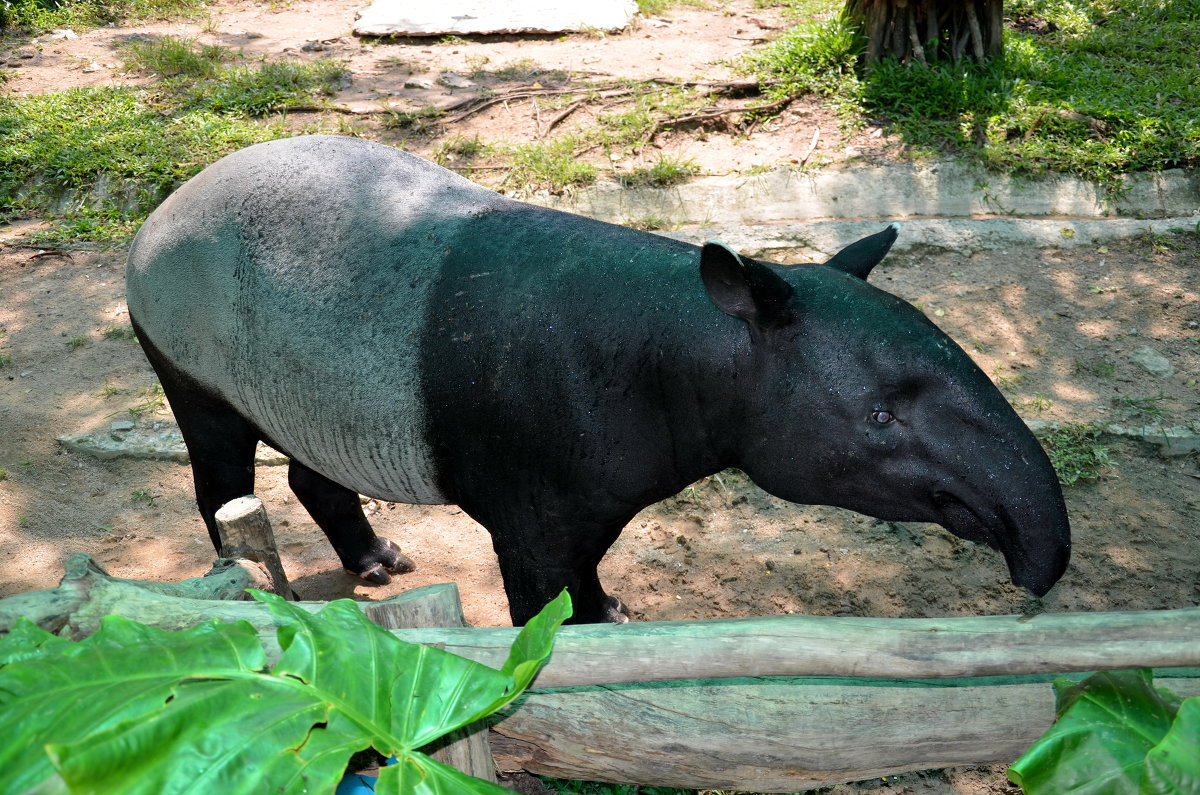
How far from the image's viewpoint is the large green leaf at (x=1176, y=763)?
66.7 inches

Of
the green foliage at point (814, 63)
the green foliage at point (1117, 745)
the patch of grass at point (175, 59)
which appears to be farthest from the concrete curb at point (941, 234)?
the patch of grass at point (175, 59)

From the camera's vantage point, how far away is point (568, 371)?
275 cm

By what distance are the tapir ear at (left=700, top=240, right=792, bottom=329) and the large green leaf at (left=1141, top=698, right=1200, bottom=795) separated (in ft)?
4.17

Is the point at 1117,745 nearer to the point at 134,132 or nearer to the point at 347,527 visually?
the point at 347,527

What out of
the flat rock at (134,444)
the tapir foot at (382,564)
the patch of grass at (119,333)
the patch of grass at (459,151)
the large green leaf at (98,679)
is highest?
the patch of grass at (459,151)

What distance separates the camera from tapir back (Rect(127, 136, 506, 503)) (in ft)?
9.76

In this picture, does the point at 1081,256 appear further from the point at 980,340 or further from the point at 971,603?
the point at 971,603

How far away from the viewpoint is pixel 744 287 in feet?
8.27

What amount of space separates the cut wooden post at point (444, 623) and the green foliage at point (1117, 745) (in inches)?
43.2

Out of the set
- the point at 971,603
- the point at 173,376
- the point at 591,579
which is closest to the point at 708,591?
the point at 591,579

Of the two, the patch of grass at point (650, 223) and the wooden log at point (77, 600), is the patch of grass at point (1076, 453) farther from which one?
the wooden log at point (77, 600)

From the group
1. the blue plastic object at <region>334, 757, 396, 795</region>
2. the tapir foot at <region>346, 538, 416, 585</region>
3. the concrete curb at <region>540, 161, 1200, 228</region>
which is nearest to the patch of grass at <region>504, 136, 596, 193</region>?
the concrete curb at <region>540, 161, 1200, 228</region>

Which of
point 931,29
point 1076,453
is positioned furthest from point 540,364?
point 931,29

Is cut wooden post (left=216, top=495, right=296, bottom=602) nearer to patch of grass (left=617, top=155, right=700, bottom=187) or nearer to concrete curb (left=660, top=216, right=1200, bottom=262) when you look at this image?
concrete curb (left=660, top=216, right=1200, bottom=262)
